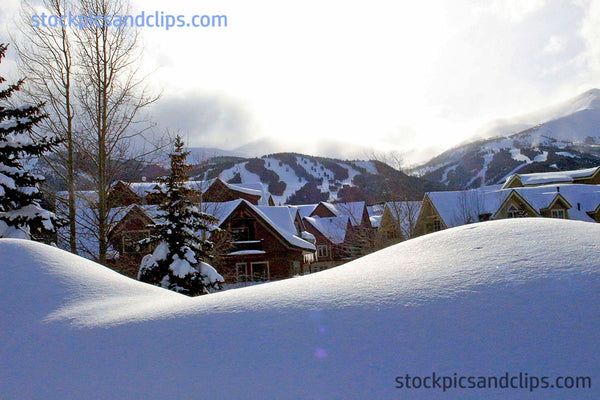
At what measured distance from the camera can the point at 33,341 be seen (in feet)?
10.1

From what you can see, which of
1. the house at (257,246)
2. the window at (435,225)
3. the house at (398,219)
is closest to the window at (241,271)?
the house at (257,246)

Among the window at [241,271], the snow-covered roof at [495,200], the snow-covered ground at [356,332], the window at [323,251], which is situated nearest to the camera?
the snow-covered ground at [356,332]

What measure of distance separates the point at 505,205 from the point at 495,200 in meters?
1.02

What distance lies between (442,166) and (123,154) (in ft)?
579

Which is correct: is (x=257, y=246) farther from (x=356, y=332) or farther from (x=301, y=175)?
(x=301, y=175)

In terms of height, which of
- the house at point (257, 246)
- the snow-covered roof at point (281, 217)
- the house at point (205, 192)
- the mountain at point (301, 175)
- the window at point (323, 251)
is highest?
the mountain at point (301, 175)

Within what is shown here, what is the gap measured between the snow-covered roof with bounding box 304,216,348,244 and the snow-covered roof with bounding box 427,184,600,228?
41.0 ft

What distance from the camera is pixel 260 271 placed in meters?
23.2

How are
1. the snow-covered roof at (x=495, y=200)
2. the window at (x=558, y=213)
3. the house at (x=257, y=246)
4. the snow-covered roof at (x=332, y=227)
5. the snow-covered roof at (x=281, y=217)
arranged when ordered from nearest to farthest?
the house at (x=257, y=246) → the snow-covered roof at (x=281, y=217) → the snow-covered roof at (x=495, y=200) → the window at (x=558, y=213) → the snow-covered roof at (x=332, y=227)

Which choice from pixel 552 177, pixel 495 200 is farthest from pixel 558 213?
pixel 552 177

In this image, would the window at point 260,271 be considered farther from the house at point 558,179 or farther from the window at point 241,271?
the house at point 558,179

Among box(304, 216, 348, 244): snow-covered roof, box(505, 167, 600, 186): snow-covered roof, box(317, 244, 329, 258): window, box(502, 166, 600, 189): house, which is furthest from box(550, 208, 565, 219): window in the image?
box(317, 244, 329, 258): window

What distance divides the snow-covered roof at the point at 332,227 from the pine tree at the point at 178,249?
30.1 m

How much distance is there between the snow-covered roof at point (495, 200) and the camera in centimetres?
2983
